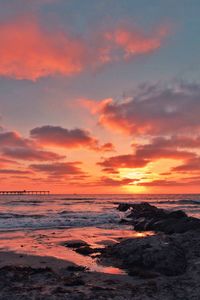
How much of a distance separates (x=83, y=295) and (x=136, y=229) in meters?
19.5

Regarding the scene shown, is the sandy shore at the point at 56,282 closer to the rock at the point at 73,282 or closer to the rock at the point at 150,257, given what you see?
the rock at the point at 73,282

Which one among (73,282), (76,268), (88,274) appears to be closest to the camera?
(73,282)

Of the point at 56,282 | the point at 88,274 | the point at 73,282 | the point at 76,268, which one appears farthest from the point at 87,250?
the point at 73,282

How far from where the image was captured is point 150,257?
13.8 m

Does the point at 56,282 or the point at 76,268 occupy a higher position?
the point at 76,268

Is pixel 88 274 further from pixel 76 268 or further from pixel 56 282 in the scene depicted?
pixel 56 282

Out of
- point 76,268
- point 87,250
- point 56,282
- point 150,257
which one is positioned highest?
point 150,257

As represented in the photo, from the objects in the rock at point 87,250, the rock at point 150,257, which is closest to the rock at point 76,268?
the rock at point 150,257

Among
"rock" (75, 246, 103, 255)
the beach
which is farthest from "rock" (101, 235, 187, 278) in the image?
"rock" (75, 246, 103, 255)

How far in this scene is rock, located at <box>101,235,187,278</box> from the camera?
42.7 feet

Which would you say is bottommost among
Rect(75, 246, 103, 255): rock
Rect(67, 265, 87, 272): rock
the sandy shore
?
the sandy shore

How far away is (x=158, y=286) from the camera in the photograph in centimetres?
1095

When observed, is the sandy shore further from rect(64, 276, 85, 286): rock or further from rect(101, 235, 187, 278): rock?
rect(101, 235, 187, 278): rock

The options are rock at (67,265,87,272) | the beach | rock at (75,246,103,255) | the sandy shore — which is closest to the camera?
the sandy shore
